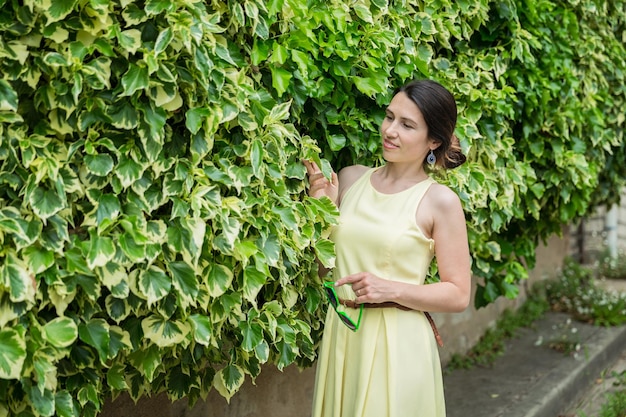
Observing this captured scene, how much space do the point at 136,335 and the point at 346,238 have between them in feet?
2.77

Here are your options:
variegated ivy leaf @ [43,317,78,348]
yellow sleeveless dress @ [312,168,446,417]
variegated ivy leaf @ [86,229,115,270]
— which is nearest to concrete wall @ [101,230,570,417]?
yellow sleeveless dress @ [312,168,446,417]

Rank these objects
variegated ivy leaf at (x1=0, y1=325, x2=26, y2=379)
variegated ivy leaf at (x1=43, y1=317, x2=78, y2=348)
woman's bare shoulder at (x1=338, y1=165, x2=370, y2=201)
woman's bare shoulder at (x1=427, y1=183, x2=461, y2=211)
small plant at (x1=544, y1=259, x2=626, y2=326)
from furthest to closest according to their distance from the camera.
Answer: small plant at (x1=544, y1=259, x2=626, y2=326) → woman's bare shoulder at (x1=338, y1=165, x2=370, y2=201) → woman's bare shoulder at (x1=427, y1=183, x2=461, y2=211) → variegated ivy leaf at (x1=43, y1=317, x2=78, y2=348) → variegated ivy leaf at (x1=0, y1=325, x2=26, y2=379)

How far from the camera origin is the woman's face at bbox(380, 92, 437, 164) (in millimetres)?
2781

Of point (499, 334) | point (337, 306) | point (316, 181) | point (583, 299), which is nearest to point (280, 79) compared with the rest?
point (316, 181)

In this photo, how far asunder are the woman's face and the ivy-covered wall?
0.85 ft

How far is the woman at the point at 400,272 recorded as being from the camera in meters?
2.74

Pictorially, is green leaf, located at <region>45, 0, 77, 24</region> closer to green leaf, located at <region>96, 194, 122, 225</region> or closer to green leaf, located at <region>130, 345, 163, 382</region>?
green leaf, located at <region>96, 194, 122, 225</region>

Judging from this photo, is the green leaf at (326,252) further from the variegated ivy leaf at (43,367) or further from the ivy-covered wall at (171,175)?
the variegated ivy leaf at (43,367)

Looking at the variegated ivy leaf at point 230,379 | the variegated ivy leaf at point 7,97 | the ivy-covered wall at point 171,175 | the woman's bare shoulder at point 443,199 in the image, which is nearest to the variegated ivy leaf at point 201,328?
the ivy-covered wall at point 171,175

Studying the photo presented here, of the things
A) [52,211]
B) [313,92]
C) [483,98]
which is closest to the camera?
[52,211]

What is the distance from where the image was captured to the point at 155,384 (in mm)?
2697

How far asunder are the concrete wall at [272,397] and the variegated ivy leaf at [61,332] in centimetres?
95

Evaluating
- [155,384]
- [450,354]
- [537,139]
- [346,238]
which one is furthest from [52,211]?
[450,354]

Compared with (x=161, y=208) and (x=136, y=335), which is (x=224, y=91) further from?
(x=136, y=335)
